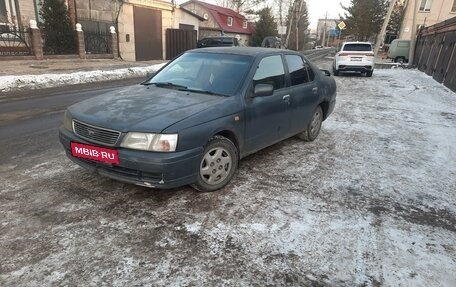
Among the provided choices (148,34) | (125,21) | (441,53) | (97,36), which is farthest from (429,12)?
(97,36)

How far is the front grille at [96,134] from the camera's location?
344 cm

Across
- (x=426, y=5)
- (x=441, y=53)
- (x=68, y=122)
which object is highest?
(x=426, y=5)

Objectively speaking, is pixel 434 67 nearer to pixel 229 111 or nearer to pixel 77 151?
pixel 229 111

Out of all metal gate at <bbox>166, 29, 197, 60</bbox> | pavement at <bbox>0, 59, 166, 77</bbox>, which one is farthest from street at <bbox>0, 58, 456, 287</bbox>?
metal gate at <bbox>166, 29, 197, 60</bbox>

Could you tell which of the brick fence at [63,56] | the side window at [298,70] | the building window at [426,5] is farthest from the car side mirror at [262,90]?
the building window at [426,5]

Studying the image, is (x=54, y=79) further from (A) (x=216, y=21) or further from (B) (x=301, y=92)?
(A) (x=216, y=21)

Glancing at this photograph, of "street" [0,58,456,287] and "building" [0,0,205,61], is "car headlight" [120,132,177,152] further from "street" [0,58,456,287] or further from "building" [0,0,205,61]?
"building" [0,0,205,61]

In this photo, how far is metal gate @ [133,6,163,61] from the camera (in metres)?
23.9

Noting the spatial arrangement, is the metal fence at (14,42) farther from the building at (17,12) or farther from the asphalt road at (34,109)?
the asphalt road at (34,109)

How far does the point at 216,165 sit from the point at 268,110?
1.16 meters

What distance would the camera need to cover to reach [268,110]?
464cm

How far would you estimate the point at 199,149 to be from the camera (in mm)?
3639

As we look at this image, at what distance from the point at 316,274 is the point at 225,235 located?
871 mm

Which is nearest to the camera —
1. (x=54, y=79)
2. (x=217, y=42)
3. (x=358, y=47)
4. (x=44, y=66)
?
(x=54, y=79)
